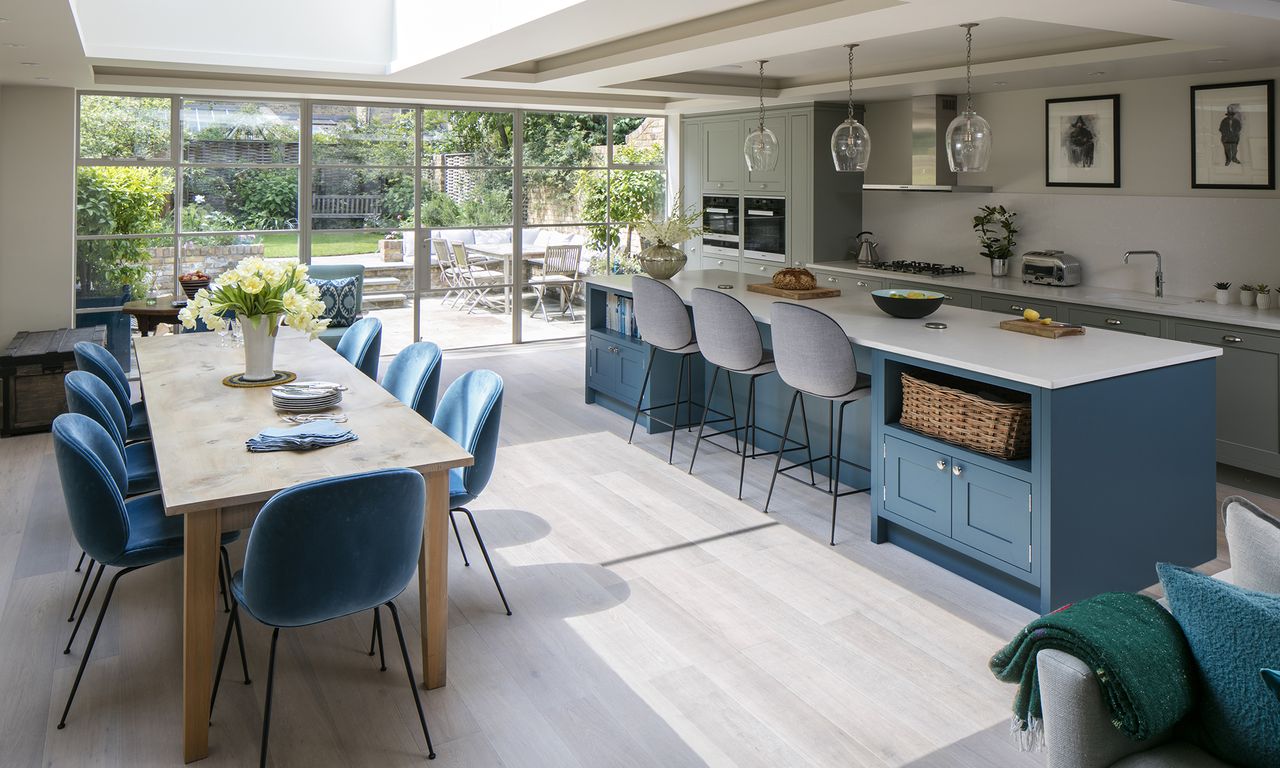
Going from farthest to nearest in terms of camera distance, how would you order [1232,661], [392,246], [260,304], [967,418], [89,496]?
[392,246] → [260,304] → [967,418] → [89,496] → [1232,661]

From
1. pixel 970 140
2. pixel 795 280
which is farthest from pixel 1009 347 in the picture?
pixel 795 280

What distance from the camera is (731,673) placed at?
313cm

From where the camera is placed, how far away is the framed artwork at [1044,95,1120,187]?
6277mm

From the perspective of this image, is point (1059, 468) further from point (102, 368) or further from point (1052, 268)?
point (102, 368)

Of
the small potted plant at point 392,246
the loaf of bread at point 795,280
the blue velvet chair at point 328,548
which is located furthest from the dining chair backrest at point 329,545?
the small potted plant at point 392,246

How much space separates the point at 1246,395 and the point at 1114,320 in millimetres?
833

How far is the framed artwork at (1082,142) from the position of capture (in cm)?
628

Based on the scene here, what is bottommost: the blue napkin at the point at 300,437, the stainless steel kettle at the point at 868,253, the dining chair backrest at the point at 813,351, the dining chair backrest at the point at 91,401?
the blue napkin at the point at 300,437

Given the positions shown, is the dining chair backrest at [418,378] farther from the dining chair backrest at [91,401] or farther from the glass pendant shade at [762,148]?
the glass pendant shade at [762,148]

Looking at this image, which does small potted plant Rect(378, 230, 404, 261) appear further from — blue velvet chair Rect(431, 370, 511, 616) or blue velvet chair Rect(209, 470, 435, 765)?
blue velvet chair Rect(209, 470, 435, 765)

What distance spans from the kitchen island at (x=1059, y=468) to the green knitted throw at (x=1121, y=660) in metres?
1.53

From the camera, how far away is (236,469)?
281cm

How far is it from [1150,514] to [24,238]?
7.16m

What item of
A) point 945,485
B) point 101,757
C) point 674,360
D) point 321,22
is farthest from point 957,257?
point 101,757
